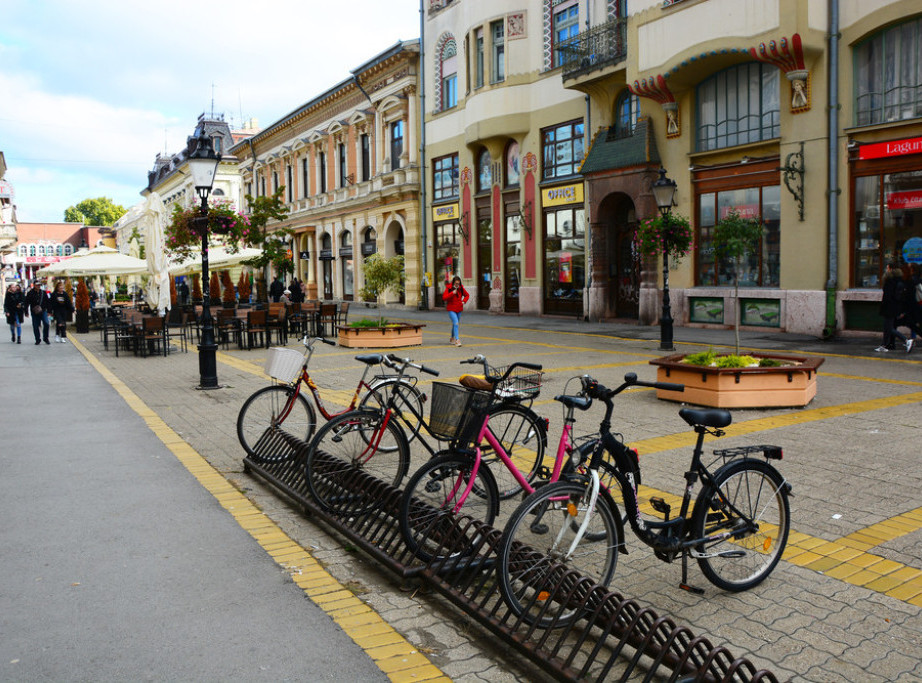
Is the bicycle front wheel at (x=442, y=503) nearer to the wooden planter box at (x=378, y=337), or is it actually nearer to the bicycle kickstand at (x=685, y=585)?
the bicycle kickstand at (x=685, y=585)

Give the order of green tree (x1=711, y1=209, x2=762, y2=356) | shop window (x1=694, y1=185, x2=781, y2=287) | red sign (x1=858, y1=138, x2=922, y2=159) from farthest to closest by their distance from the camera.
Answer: shop window (x1=694, y1=185, x2=781, y2=287) → red sign (x1=858, y1=138, x2=922, y2=159) → green tree (x1=711, y1=209, x2=762, y2=356)

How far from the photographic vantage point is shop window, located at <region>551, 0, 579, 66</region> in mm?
24691

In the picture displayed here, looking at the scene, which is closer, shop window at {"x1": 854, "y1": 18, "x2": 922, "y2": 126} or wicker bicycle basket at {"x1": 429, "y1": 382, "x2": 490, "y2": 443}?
wicker bicycle basket at {"x1": 429, "y1": 382, "x2": 490, "y2": 443}

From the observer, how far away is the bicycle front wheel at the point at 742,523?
13.8 feet

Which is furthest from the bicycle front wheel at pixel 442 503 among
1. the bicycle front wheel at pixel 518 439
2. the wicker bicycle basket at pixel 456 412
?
the bicycle front wheel at pixel 518 439

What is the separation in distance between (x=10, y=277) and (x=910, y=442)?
382 feet

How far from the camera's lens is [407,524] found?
458 cm

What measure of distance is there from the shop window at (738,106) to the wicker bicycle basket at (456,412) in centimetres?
1667

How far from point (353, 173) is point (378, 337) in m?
24.0

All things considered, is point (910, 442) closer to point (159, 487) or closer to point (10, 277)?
point (159, 487)

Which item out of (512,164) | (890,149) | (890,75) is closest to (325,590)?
(890,149)

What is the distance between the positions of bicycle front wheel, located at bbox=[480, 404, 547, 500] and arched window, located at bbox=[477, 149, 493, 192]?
24.6 metres

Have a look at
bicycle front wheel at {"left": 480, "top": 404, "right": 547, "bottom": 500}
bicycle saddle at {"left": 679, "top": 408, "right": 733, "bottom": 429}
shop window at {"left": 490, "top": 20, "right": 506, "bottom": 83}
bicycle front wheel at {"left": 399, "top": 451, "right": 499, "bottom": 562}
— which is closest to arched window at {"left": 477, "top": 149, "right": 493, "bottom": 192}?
shop window at {"left": 490, "top": 20, "right": 506, "bottom": 83}

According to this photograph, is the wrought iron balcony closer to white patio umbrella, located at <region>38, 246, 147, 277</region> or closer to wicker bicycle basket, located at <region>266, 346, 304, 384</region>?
white patio umbrella, located at <region>38, 246, 147, 277</region>
